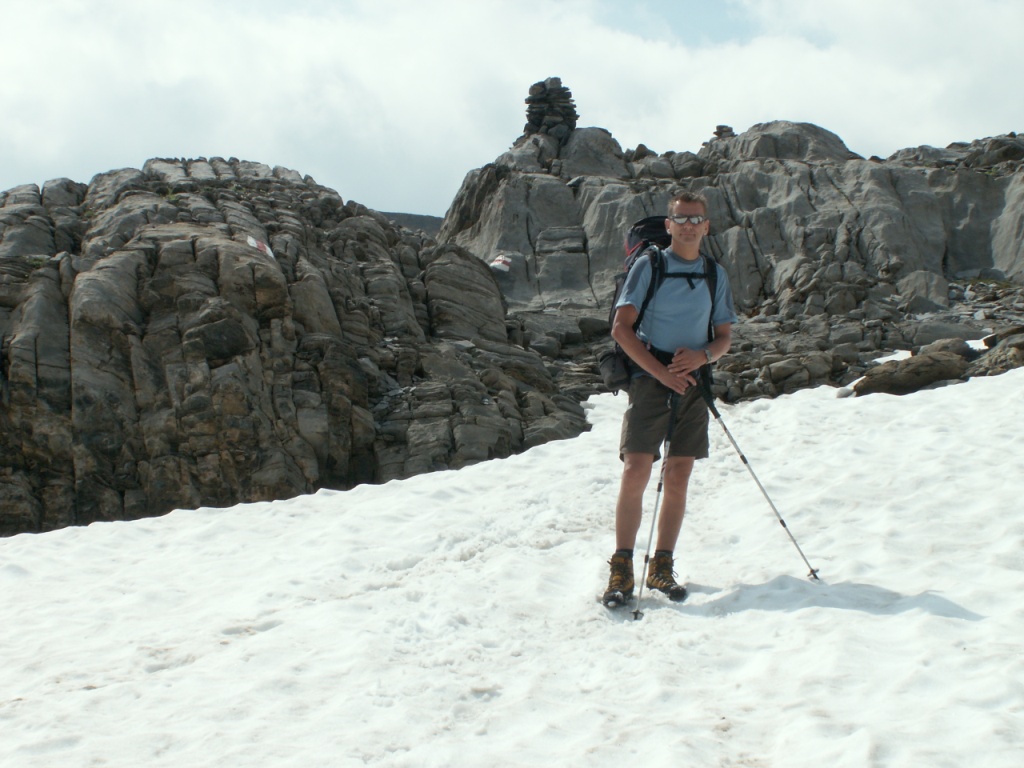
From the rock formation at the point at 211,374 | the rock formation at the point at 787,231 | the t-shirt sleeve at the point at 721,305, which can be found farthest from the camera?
the rock formation at the point at 787,231

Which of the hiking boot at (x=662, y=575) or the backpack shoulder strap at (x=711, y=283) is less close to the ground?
the backpack shoulder strap at (x=711, y=283)

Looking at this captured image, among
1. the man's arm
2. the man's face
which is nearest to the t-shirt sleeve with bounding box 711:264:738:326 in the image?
the man's face

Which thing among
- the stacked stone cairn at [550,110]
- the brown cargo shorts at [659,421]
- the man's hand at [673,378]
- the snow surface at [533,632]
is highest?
the stacked stone cairn at [550,110]

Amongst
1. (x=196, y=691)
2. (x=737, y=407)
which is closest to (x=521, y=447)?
(x=737, y=407)

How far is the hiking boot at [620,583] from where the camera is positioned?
676cm

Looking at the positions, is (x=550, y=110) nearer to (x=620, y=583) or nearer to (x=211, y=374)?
(x=211, y=374)

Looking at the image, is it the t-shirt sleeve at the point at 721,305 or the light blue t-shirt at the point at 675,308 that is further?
A: the t-shirt sleeve at the point at 721,305

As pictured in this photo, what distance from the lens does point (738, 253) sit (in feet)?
108

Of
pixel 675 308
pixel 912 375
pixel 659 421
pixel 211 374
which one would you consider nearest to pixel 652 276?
pixel 675 308

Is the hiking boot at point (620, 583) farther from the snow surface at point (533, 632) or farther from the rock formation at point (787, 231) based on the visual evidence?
the rock formation at point (787, 231)

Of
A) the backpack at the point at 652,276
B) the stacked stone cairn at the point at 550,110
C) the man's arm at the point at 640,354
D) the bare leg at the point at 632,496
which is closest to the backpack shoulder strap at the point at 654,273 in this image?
the backpack at the point at 652,276

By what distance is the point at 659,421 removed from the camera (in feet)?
22.8

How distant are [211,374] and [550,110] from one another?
32.9m

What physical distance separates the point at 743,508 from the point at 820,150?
33.4 metres
